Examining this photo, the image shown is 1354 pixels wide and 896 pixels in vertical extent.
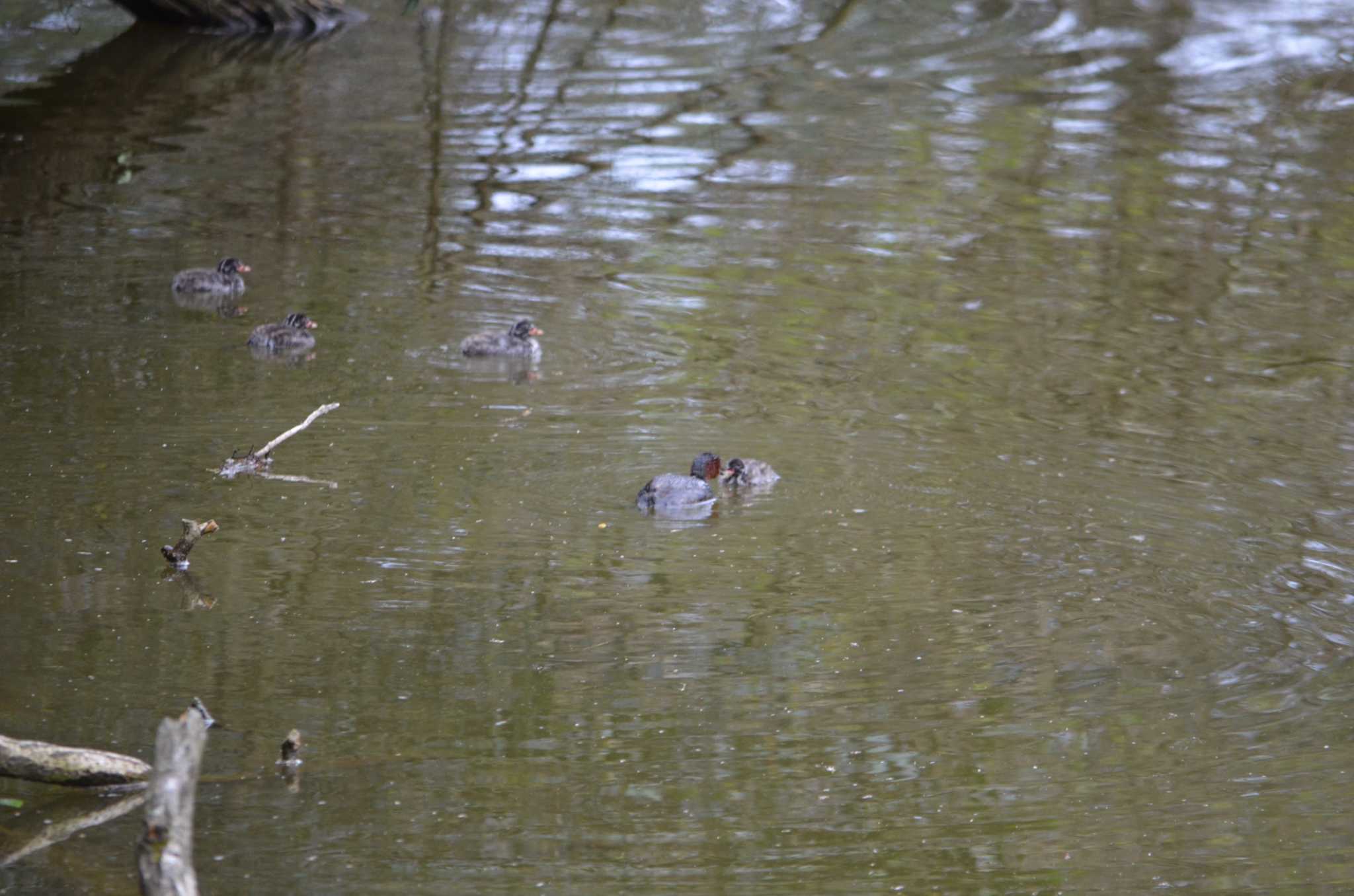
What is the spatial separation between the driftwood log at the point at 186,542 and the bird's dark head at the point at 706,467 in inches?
83.1

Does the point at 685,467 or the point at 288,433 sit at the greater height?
the point at 288,433

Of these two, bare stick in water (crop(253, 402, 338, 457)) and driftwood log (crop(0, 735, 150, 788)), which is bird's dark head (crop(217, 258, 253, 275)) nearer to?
bare stick in water (crop(253, 402, 338, 457))

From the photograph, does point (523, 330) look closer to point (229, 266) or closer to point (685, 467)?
point (685, 467)

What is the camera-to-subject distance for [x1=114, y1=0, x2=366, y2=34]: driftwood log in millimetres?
18953

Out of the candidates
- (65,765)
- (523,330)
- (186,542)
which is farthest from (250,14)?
→ (65,765)

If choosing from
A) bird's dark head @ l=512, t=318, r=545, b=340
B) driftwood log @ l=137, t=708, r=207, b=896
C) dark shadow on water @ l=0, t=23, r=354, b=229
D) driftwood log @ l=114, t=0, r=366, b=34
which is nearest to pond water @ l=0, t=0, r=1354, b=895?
dark shadow on water @ l=0, t=23, r=354, b=229

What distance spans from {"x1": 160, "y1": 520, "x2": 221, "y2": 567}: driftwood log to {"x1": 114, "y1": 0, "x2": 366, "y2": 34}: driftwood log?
1290cm

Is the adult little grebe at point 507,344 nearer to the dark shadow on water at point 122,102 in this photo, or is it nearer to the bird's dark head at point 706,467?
the bird's dark head at point 706,467

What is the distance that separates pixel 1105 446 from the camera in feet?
28.6

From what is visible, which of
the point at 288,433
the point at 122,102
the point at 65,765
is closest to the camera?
the point at 65,765

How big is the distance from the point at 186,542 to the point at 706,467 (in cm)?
229

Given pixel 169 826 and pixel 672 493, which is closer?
pixel 169 826

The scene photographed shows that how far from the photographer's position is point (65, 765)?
5.14m

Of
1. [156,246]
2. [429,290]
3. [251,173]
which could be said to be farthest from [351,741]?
[251,173]
